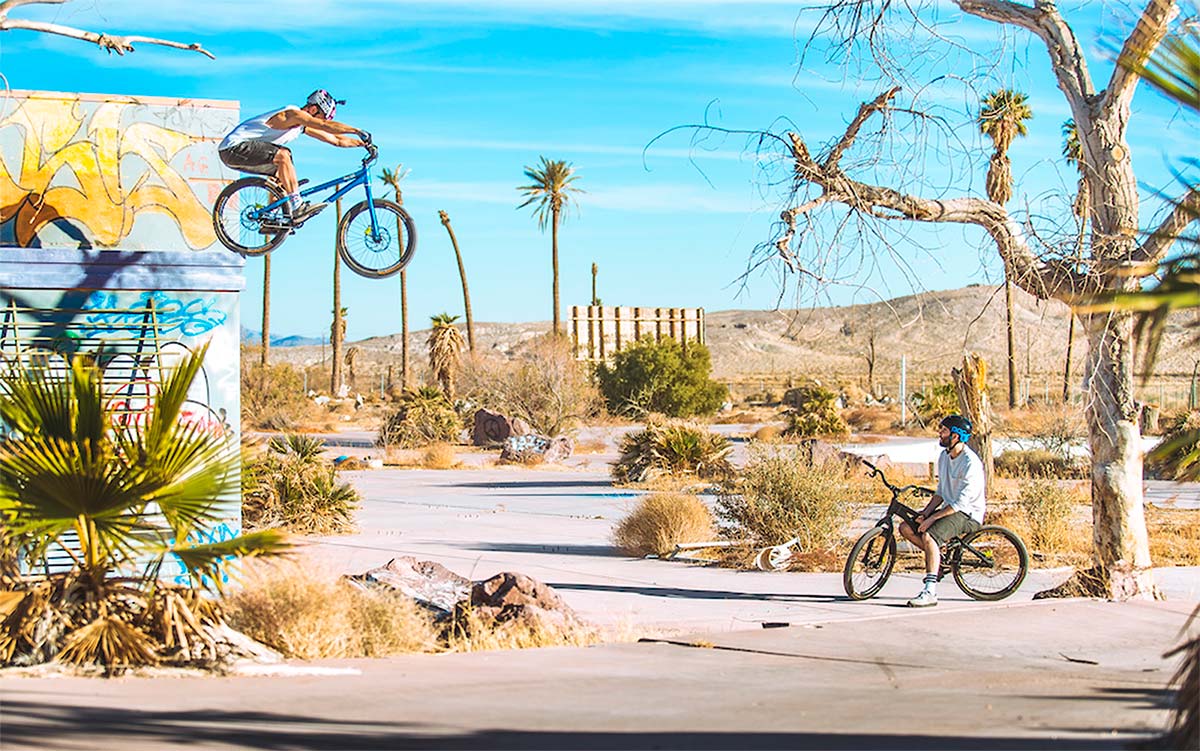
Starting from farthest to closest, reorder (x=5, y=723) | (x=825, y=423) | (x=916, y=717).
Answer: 1. (x=825, y=423)
2. (x=916, y=717)
3. (x=5, y=723)

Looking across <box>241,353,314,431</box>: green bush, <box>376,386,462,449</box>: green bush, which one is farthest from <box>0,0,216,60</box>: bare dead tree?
<box>241,353,314,431</box>: green bush

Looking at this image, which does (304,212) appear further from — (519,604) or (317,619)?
(317,619)

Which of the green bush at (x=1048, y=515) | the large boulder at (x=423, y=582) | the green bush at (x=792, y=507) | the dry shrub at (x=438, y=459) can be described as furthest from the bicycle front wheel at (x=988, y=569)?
the dry shrub at (x=438, y=459)

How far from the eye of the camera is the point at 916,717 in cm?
788

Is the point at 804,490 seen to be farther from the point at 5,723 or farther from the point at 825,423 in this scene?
the point at 825,423

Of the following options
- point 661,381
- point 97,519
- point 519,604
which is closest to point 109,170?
point 97,519

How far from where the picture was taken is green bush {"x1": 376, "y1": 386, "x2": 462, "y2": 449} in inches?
1817

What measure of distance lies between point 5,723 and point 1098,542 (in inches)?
404

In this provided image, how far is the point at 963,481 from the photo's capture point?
1370 centimetres

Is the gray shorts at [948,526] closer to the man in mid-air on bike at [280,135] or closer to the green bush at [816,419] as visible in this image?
the man in mid-air on bike at [280,135]

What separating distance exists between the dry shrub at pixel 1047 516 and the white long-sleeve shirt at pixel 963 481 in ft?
15.9

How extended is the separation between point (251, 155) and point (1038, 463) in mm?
22948

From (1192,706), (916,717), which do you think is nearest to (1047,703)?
(916,717)

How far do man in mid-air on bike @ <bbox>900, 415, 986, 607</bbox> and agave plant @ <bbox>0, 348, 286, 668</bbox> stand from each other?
22.5ft
